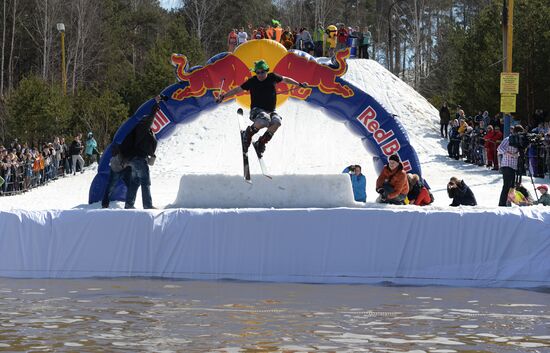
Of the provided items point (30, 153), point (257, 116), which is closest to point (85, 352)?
point (257, 116)

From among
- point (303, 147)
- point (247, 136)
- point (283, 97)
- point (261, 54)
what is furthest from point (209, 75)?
point (303, 147)

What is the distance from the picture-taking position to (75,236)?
1421 cm

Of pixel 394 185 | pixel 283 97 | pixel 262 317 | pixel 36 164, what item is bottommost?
pixel 262 317

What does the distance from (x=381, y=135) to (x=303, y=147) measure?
64.5 ft

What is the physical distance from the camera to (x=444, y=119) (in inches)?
1567

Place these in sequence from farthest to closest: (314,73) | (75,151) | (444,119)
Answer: (444,119) → (75,151) → (314,73)

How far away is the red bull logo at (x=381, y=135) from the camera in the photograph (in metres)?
21.0

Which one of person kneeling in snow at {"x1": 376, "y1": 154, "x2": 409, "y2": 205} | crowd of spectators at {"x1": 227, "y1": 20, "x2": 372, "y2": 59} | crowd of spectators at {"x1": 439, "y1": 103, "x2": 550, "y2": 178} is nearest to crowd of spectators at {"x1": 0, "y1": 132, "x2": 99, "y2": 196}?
crowd of spectators at {"x1": 227, "y1": 20, "x2": 372, "y2": 59}

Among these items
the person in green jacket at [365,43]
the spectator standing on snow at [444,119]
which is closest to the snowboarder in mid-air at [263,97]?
the spectator standing on snow at [444,119]

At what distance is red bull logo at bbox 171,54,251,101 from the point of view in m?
21.5

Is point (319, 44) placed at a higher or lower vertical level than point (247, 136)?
higher

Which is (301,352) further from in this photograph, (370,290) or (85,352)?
(370,290)

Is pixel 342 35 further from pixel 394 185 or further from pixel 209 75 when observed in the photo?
pixel 394 185

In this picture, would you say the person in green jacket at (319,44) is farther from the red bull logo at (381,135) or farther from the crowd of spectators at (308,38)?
the red bull logo at (381,135)
